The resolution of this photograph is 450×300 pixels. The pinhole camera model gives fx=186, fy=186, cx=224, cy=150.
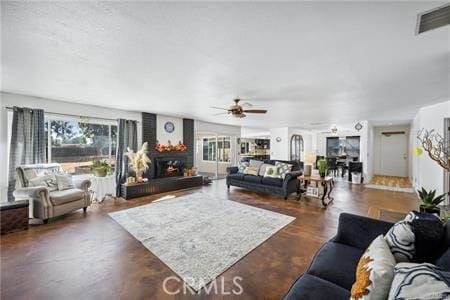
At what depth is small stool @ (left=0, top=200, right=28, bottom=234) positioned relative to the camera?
9.27ft

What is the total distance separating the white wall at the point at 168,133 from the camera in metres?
6.05

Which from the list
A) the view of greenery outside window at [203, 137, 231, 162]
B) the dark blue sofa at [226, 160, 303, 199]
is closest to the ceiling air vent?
the dark blue sofa at [226, 160, 303, 199]

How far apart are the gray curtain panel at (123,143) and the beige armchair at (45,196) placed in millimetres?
1320

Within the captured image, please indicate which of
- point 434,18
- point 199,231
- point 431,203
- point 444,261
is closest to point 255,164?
point 199,231

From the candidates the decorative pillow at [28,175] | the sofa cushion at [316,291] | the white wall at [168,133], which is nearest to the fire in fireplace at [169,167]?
the white wall at [168,133]

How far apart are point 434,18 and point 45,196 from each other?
17.7ft

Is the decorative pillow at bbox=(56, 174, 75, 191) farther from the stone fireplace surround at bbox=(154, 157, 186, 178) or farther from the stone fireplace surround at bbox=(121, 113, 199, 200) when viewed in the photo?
the stone fireplace surround at bbox=(154, 157, 186, 178)

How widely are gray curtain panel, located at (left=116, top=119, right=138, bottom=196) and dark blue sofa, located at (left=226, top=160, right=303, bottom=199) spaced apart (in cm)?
308

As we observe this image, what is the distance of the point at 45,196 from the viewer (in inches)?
126

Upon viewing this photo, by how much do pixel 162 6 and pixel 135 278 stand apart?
2506 mm

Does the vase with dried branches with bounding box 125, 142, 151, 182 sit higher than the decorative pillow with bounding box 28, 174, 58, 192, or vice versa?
the vase with dried branches with bounding box 125, 142, 151, 182

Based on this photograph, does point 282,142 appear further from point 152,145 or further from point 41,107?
point 41,107

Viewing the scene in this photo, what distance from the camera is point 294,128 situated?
923 centimetres

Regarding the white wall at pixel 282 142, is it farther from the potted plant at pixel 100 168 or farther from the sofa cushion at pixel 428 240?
the sofa cushion at pixel 428 240
